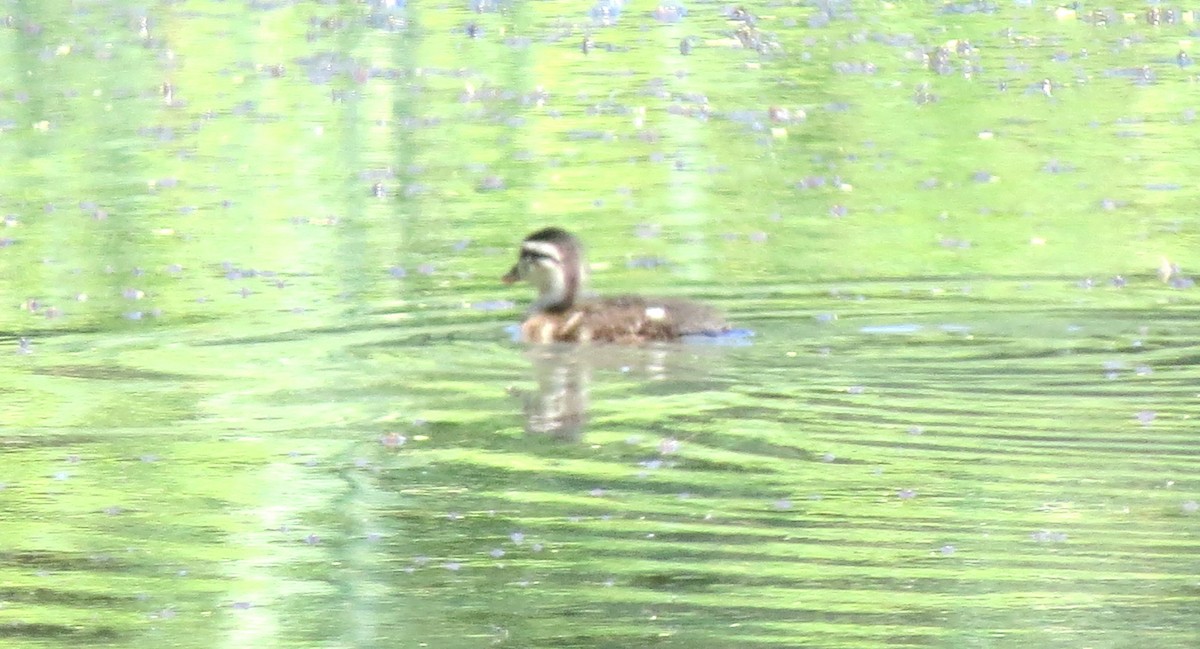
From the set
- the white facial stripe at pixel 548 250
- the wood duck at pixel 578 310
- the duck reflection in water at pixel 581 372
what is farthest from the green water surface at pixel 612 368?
the white facial stripe at pixel 548 250

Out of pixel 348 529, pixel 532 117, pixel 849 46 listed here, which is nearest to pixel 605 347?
pixel 348 529

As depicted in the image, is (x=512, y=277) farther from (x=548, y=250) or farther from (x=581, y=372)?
(x=581, y=372)

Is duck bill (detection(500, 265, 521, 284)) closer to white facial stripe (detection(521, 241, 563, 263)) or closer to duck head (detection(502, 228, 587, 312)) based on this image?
duck head (detection(502, 228, 587, 312))

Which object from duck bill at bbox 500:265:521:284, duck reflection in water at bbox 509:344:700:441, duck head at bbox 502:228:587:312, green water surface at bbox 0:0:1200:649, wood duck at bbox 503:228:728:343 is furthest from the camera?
duck bill at bbox 500:265:521:284

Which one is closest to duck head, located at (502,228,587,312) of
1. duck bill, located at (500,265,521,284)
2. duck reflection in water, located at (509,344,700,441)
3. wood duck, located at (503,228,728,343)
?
wood duck, located at (503,228,728,343)

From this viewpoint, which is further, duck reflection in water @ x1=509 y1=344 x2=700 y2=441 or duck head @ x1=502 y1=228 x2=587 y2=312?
duck head @ x1=502 y1=228 x2=587 y2=312

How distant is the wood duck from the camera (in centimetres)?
1073

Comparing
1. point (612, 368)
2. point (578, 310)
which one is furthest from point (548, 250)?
point (612, 368)

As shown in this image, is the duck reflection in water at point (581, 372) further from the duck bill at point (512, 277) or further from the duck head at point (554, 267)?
the duck bill at point (512, 277)

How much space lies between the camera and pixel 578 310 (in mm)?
11078

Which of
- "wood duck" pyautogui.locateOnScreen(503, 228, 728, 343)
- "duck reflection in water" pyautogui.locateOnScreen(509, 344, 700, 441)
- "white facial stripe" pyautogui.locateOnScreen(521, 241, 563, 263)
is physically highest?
"white facial stripe" pyautogui.locateOnScreen(521, 241, 563, 263)

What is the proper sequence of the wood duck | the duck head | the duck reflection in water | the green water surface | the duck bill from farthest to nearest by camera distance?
1. the duck bill
2. the duck head
3. the wood duck
4. the duck reflection in water
5. the green water surface

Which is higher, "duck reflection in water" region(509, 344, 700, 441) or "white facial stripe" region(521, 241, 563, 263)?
"white facial stripe" region(521, 241, 563, 263)

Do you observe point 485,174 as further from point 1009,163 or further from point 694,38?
point 694,38
